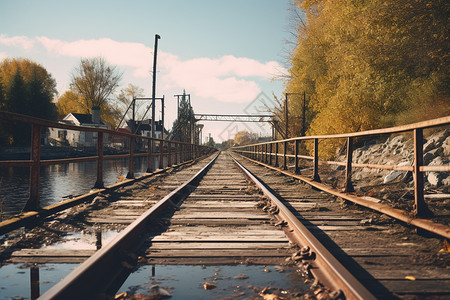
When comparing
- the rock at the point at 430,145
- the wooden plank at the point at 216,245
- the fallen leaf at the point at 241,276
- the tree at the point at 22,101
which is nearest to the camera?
the fallen leaf at the point at 241,276

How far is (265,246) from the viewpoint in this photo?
3.26 metres

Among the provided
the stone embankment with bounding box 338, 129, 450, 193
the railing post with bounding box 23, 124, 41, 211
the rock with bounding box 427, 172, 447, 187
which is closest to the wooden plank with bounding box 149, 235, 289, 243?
the railing post with bounding box 23, 124, 41, 211

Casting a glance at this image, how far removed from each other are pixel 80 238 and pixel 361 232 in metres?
3.02

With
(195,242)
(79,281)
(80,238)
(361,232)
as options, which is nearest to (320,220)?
(361,232)

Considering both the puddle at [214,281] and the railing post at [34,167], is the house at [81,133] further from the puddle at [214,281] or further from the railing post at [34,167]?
the puddle at [214,281]

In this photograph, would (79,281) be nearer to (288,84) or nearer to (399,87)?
(399,87)

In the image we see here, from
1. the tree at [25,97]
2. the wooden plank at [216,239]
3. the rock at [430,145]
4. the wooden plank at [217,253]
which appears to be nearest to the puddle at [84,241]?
the wooden plank at [216,239]

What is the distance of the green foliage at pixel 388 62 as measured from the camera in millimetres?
12219

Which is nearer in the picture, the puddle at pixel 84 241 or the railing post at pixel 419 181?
the puddle at pixel 84 241

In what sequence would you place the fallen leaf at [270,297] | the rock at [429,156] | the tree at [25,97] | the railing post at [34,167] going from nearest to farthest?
the fallen leaf at [270,297]
the railing post at [34,167]
the rock at [429,156]
the tree at [25,97]

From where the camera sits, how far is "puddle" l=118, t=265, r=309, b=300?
88.7 inches

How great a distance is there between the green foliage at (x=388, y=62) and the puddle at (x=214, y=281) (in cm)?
1202

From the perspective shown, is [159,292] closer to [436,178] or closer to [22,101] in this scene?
[436,178]

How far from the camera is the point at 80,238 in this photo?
11.6 feet
